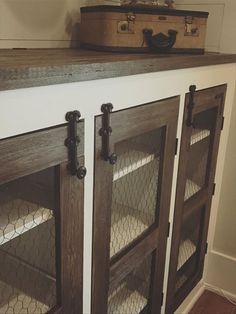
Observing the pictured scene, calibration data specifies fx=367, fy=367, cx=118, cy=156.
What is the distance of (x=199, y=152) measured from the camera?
1.50 m

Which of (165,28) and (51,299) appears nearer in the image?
(51,299)

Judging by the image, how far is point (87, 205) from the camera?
864 millimetres

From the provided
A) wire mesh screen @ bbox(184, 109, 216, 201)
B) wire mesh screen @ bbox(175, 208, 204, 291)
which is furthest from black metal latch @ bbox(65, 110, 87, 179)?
wire mesh screen @ bbox(175, 208, 204, 291)

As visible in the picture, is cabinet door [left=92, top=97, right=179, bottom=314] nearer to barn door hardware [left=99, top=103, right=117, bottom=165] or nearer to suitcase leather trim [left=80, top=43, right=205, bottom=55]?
barn door hardware [left=99, top=103, right=117, bottom=165]

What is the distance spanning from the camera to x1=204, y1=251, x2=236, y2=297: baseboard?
1935 mm

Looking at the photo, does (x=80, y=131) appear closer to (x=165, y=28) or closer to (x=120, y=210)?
(x=120, y=210)

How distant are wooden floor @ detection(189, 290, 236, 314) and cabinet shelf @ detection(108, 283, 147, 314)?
626 millimetres

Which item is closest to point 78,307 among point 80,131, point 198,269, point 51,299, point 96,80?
point 51,299

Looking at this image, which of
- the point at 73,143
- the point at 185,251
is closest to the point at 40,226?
the point at 73,143

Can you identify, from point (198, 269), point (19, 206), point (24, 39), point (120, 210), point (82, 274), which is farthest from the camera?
point (198, 269)

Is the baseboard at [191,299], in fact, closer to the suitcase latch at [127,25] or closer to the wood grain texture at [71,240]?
the wood grain texture at [71,240]

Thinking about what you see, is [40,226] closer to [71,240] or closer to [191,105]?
[71,240]

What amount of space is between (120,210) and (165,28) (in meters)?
0.64

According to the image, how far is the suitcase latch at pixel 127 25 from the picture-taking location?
1.17 m
